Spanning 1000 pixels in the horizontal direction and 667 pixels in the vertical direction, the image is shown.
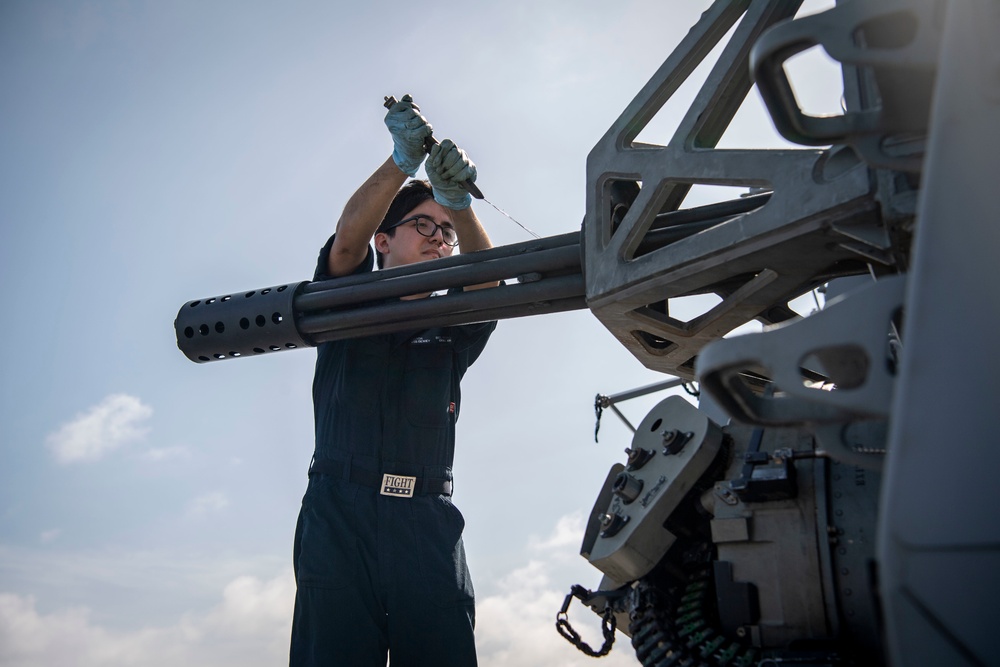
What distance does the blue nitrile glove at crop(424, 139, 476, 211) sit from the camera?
13.7 feet

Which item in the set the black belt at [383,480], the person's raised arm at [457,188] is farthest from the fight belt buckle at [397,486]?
the person's raised arm at [457,188]

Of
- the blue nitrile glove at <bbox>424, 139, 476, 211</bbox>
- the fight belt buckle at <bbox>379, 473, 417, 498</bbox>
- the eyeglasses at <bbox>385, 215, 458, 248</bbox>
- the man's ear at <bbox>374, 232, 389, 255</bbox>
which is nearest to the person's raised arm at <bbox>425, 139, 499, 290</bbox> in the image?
the blue nitrile glove at <bbox>424, 139, 476, 211</bbox>

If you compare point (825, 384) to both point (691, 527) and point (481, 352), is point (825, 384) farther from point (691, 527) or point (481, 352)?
point (481, 352)

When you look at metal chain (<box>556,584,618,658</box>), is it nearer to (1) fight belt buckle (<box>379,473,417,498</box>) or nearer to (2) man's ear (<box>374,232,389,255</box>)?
(1) fight belt buckle (<box>379,473,417,498</box>)

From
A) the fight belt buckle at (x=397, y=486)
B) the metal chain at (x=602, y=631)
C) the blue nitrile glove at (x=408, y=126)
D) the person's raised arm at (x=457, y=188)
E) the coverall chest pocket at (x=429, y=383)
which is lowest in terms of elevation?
the metal chain at (x=602, y=631)

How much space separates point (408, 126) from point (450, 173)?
28 cm

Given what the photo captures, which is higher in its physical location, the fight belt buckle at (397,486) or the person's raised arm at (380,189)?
the person's raised arm at (380,189)

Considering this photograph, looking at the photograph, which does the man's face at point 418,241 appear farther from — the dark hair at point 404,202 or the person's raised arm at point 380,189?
the person's raised arm at point 380,189

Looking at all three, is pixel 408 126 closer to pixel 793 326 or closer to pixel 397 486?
pixel 397 486

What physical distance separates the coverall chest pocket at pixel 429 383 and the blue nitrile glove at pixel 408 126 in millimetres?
976

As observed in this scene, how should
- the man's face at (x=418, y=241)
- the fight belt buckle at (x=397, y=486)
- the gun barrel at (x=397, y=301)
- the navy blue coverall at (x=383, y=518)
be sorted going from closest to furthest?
the gun barrel at (x=397, y=301)
the navy blue coverall at (x=383, y=518)
the fight belt buckle at (x=397, y=486)
the man's face at (x=418, y=241)

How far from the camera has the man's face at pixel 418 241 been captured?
4.89 m

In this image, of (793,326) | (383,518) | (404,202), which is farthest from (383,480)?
(793,326)

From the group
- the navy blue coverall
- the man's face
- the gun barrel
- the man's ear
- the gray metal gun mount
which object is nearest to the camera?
the gray metal gun mount
